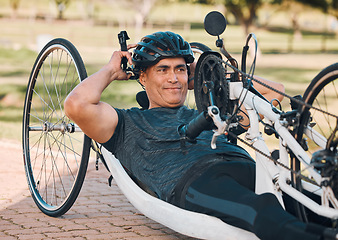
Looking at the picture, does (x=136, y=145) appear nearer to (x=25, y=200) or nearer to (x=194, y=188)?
(x=194, y=188)

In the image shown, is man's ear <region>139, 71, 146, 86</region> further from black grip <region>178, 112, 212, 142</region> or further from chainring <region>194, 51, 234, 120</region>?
black grip <region>178, 112, 212, 142</region>

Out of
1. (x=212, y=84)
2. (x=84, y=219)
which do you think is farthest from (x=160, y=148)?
(x=84, y=219)

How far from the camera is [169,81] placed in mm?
4145

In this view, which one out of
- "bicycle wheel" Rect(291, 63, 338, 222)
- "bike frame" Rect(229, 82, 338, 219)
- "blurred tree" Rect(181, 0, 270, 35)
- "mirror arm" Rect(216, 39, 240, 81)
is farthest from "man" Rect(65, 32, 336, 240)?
"blurred tree" Rect(181, 0, 270, 35)

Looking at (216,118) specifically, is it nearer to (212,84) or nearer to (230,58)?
(212,84)

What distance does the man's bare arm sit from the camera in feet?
12.7

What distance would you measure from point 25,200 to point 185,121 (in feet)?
5.69

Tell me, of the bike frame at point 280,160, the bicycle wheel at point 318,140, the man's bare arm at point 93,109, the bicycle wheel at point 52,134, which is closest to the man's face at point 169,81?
the man's bare arm at point 93,109

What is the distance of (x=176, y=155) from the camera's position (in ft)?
12.4

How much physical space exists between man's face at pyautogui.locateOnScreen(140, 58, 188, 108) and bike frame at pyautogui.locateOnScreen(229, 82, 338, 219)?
73 cm

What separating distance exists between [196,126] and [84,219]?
1452mm

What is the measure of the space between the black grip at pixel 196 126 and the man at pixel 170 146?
0.13m

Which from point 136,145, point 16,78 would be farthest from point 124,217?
point 16,78

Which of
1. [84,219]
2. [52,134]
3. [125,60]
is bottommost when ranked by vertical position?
[84,219]
